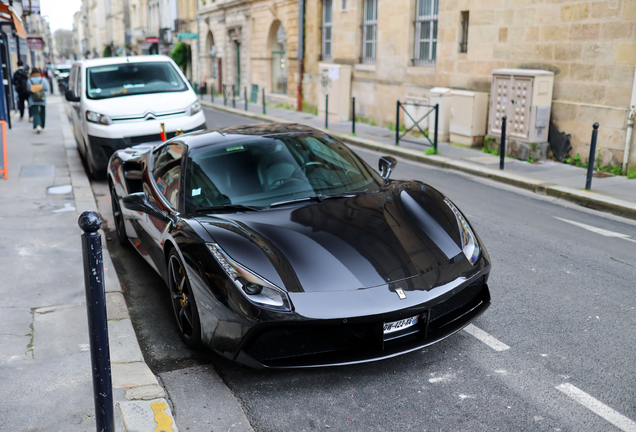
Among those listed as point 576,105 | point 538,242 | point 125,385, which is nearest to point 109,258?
point 125,385

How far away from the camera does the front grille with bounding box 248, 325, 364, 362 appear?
3.35m

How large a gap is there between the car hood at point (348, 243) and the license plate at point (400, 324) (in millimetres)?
192

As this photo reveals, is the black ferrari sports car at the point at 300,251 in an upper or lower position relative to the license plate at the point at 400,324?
upper

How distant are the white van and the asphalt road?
183 inches

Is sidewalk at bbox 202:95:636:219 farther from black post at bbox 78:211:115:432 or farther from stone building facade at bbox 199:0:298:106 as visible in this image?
stone building facade at bbox 199:0:298:106

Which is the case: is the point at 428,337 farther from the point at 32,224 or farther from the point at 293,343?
the point at 32,224

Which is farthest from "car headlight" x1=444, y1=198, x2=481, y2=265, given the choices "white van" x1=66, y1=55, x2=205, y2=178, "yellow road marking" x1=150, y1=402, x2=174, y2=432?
"white van" x1=66, y1=55, x2=205, y2=178

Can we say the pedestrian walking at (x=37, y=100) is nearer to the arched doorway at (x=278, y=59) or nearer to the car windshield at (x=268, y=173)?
the arched doorway at (x=278, y=59)

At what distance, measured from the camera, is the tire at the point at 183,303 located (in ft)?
12.5

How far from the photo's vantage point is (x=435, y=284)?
354 centimetres

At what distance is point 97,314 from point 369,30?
59.1 feet

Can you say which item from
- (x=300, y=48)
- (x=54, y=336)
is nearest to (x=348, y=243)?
(x=54, y=336)

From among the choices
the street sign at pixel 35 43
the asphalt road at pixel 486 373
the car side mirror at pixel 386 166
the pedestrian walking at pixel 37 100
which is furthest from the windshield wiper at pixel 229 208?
the street sign at pixel 35 43

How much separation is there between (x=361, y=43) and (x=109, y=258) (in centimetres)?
1548
